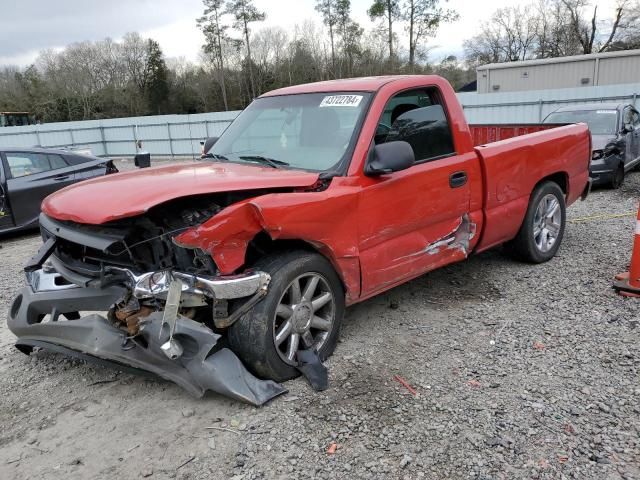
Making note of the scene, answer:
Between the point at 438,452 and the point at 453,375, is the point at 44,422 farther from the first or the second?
the point at 453,375

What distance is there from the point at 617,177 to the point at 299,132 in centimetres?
825

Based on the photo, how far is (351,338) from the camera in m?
4.11

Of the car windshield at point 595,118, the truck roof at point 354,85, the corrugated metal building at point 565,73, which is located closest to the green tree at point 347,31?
the corrugated metal building at point 565,73

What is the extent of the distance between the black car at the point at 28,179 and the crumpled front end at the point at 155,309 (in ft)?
17.3

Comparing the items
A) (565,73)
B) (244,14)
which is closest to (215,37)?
(244,14)

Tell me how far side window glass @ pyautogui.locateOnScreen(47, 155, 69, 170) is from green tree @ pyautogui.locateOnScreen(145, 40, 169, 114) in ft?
130

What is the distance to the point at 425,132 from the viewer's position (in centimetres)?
425

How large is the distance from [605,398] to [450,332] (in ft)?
4.04

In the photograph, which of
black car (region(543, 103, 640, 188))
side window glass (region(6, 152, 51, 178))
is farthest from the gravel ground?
black car (region(543, 103, 640, 188))

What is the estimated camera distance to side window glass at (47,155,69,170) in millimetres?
8570

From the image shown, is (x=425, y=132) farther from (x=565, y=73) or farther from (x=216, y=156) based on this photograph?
(x=565, y=73)

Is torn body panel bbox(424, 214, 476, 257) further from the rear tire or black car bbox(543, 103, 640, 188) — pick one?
black car bbox(543, 103, 640, 188)

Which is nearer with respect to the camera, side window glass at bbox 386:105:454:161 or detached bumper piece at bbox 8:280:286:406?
detached bumper piece at bbox 8:280:286:406

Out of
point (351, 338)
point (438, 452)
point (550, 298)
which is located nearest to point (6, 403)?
point (351, 338)
